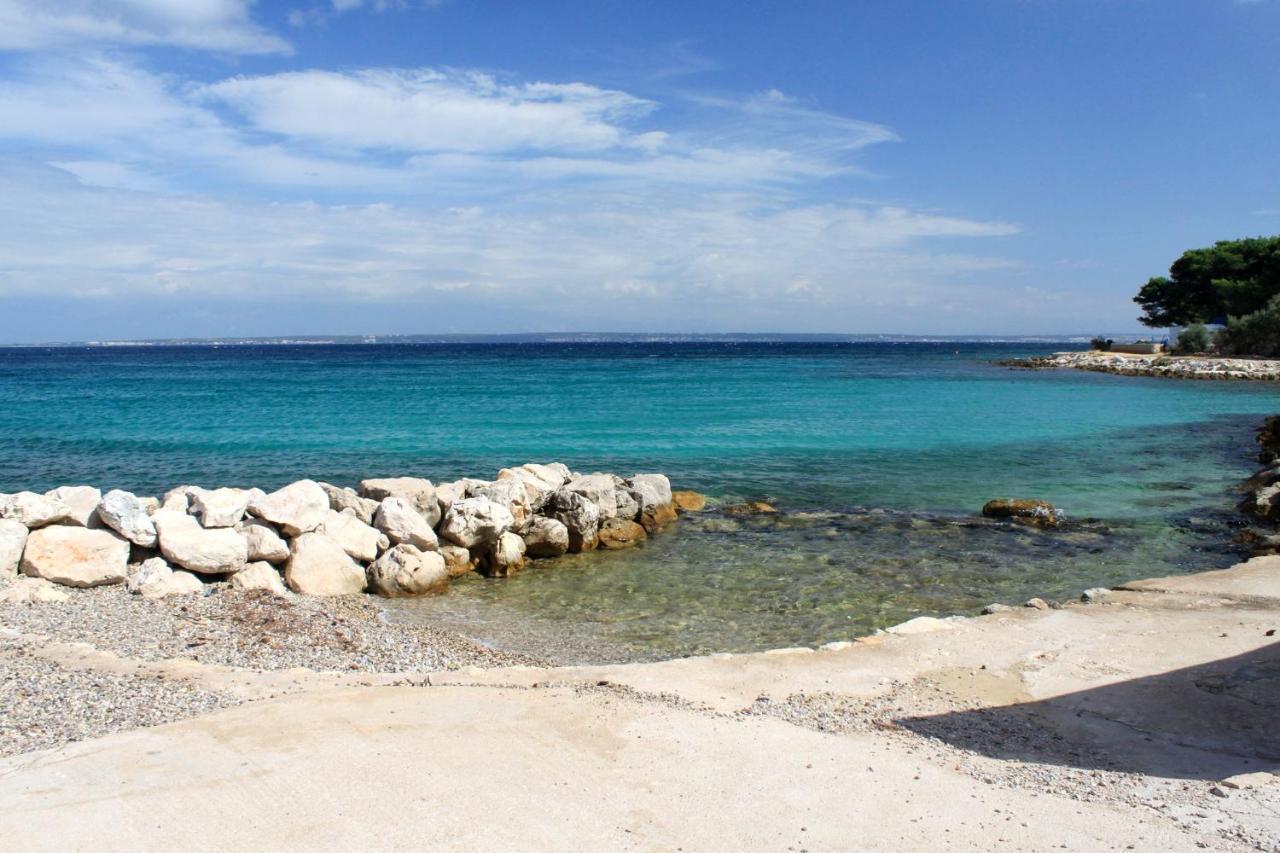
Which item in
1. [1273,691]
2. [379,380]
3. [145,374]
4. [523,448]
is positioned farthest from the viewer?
[145,374]

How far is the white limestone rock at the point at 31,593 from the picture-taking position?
33.1 ft

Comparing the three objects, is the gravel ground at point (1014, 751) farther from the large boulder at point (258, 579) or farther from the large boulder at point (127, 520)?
the large boulder at point (127, 520)

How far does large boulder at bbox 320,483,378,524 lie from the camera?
1390cm

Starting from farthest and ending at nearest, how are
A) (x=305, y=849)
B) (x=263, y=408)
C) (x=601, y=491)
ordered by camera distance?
(x=263, y=408), (x=601, y=491), (x=305, y=849)

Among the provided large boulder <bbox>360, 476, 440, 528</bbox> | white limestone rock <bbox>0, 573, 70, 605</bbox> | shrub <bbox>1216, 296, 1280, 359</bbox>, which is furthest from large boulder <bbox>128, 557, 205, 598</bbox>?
shrub <bbox>1216, 296, 1280, 359</bbox>

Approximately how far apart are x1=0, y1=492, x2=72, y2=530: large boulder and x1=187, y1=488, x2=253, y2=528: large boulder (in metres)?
1.59

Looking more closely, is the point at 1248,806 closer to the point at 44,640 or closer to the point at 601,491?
the point at 44,640

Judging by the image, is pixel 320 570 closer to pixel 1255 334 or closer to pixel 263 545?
pixel 263 545

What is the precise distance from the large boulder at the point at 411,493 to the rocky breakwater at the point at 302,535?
0.07 ft

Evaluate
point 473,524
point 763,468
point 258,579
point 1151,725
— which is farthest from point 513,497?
point 1151,725

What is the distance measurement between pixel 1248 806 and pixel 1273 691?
2833 mm

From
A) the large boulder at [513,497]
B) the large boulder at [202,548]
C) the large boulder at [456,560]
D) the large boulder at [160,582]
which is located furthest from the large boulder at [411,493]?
the large boulder at [160,582]

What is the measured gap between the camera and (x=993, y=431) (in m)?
29.1

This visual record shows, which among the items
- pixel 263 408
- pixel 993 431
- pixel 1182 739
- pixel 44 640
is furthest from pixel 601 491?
pixel 263 408
